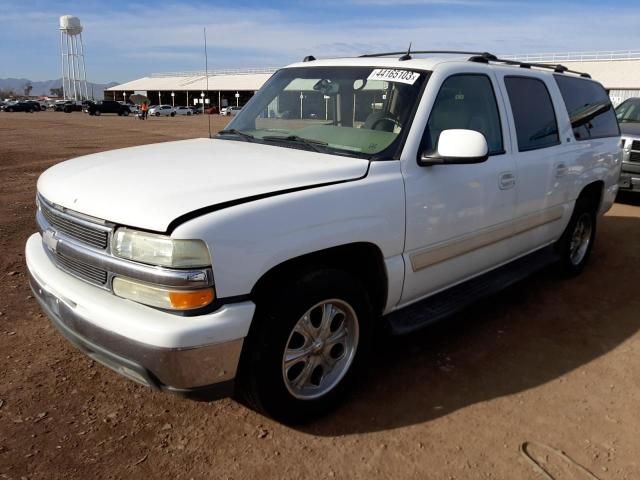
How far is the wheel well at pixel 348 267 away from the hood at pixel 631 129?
732 centimetres

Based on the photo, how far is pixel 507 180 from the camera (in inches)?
153

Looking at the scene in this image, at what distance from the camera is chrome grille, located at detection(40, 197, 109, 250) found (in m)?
2.57

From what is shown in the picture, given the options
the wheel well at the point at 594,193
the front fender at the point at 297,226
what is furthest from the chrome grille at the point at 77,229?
the wheel well at the point at 594,193

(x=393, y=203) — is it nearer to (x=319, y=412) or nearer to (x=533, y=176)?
(x=319, y=412)

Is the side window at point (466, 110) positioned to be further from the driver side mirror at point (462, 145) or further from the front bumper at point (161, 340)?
the front bumper at point (161, 340)

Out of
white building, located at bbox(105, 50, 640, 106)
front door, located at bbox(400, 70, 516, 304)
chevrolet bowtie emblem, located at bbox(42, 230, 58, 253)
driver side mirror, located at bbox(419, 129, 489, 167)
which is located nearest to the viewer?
chevrolet bowtie emblem, located at bbox(42, 230, 58, 253)

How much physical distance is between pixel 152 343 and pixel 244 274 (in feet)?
1.59

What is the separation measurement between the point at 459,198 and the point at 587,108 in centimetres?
264

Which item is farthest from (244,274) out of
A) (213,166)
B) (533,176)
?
(533,176)

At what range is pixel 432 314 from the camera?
3523mm

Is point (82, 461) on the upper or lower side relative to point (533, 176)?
lower

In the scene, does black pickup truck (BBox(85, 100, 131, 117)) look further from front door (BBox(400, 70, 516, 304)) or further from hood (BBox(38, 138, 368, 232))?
front door (BBox(400, 70, 516, 304))

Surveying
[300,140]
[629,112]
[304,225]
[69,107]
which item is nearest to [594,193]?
[300,140]

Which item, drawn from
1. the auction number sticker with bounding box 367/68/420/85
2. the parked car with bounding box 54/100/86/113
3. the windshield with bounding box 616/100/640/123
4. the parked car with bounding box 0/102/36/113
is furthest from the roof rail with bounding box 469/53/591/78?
the parked car with bounding box 0/102/36/113
